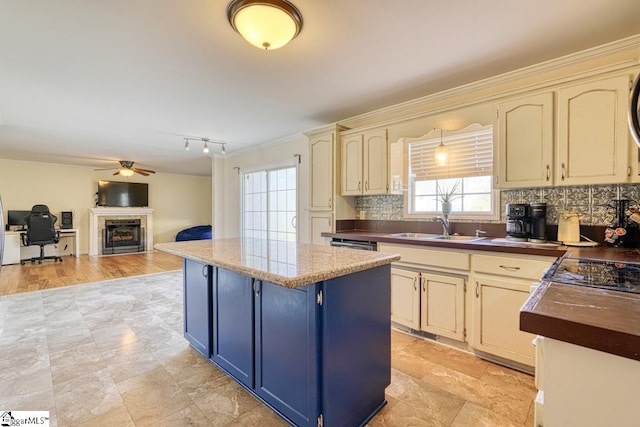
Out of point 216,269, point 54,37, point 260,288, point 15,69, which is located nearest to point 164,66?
point 54,37

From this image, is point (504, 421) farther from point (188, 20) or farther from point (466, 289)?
point (188, 20)

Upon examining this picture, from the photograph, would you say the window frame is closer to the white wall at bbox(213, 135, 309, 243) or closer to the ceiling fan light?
the white wall at bbox(213, 135, 309, 243)

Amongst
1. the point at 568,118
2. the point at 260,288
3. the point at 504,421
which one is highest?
the point at 568,118

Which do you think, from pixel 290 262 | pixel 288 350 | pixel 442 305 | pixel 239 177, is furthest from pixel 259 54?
pixel 239 177

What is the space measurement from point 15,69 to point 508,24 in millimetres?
3719

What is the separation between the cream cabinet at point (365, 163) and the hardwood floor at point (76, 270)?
430cm

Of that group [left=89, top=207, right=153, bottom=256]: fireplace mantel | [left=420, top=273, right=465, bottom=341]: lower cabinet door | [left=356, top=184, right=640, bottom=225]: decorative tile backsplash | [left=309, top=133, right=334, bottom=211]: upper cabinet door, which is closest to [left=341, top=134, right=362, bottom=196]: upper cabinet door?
[left=309, top=133, right=334, bottom=211]: upper cabinet door

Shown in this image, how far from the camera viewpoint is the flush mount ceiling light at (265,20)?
161cm

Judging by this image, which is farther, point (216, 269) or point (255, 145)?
point (255, 145)

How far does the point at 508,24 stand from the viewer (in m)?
1.84

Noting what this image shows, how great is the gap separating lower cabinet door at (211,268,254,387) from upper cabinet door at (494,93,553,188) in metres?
2.20

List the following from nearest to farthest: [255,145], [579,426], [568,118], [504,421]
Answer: [579,426]
[504,421]
[568,118]
[255,145]

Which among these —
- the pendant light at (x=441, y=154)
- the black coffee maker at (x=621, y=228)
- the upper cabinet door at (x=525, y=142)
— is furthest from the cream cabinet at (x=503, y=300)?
the pendant light at (x=441, y=154)

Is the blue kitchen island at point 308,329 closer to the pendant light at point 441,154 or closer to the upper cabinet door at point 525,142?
the upper cabinet door at point 525,142
